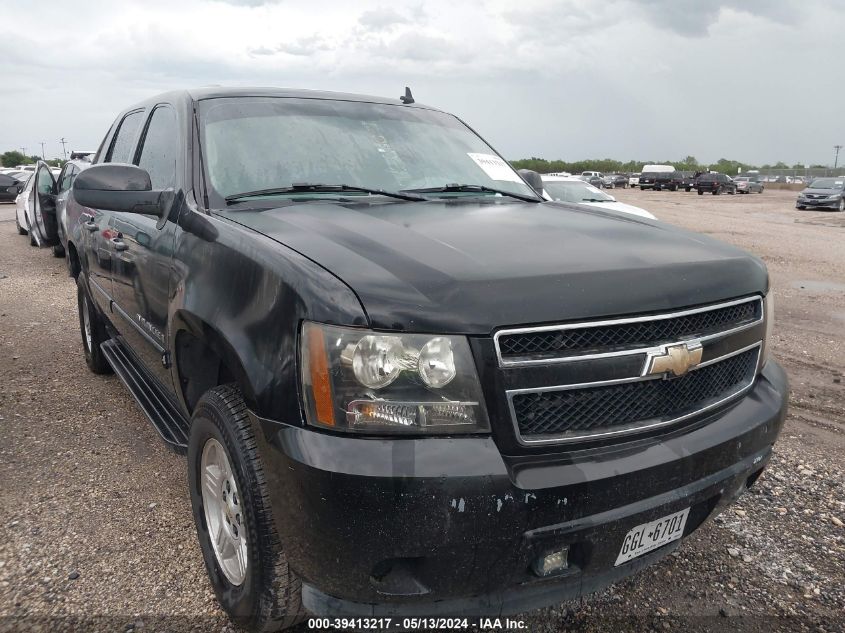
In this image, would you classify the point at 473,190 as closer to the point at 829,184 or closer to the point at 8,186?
the point at 8,186

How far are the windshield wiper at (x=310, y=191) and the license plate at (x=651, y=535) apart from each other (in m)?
1.59

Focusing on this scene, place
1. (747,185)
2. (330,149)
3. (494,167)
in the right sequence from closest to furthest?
(330,149)
(494,167)
(747,185)

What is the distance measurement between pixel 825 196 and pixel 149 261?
104 ft

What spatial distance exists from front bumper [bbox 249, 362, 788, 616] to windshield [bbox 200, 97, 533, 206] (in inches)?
52.8

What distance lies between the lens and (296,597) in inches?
79.1

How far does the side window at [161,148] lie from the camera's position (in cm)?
303

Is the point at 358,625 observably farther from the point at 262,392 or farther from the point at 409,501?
the point at 262,392

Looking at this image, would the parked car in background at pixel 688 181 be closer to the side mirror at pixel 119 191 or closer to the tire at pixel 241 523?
the side mirror at pixel 119 191

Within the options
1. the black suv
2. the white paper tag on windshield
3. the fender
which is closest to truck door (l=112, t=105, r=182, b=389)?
the fender

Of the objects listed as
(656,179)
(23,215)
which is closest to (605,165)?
(656,179)

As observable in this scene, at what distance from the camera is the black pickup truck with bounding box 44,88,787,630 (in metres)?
1.72

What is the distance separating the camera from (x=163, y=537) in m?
2.91

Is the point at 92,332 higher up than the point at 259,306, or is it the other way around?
the point at 259,306

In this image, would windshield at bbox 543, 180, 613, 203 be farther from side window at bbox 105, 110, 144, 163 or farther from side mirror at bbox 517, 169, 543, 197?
side window at bbox 105, 110, 144, 163
